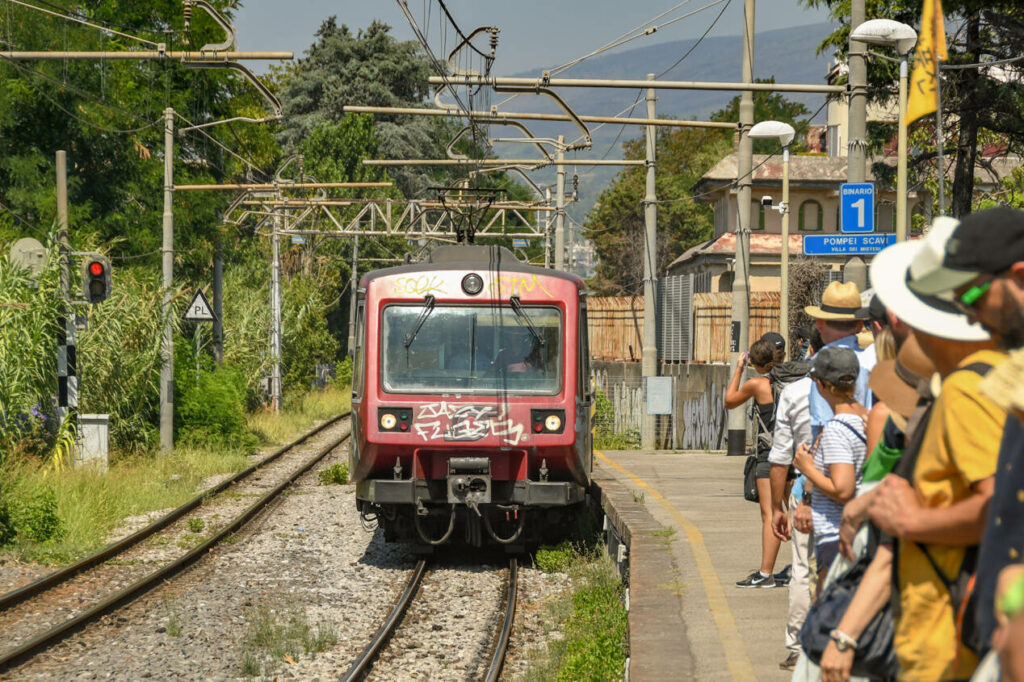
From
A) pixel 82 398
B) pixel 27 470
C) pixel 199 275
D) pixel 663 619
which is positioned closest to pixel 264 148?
pixel 199 275

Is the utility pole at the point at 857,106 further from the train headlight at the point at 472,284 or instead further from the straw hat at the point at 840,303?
the straw hat at the point at 840,303

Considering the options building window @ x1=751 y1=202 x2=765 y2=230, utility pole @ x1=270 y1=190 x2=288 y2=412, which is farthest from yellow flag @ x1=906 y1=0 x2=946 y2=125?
building window @ x1=751 y1=202 x2=765 y2=230

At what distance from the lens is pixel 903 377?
4.11m

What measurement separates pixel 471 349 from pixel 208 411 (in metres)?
12.5

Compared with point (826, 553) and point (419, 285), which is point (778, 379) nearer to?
point (826, 553)

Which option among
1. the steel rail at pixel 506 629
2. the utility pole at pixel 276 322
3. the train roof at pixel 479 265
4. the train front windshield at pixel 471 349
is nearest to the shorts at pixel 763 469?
the steel rail at pixel 506 629

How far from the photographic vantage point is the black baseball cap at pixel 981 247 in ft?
9.88

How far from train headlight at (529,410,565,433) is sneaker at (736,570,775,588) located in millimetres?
3627

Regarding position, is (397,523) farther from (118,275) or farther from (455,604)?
(118,275)

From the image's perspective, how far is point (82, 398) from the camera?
19891 millimetres

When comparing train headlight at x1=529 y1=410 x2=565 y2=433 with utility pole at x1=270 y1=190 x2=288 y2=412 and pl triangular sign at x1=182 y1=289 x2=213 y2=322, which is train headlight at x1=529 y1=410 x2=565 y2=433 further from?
utility pole at x1=270 y1=190 x2=288 y2=412

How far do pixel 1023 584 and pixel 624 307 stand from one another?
2974 centimetres

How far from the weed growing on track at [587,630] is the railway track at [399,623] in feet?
0.88

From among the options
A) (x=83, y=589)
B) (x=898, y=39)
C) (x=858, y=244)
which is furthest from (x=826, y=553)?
(x=898, y=39)
